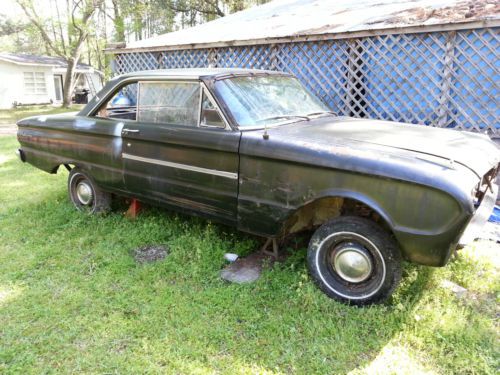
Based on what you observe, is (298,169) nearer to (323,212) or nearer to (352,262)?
(323,212)

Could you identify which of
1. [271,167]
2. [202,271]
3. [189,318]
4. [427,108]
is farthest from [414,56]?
[189,318]

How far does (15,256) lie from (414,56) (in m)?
5.87

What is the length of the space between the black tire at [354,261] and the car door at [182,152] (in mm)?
805

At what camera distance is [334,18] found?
7988 mm

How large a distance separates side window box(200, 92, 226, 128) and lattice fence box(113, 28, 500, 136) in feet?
12.7

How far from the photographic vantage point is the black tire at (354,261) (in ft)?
9.48

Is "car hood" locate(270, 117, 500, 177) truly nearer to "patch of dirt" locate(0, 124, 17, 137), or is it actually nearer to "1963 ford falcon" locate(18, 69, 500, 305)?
"1963 ford falcon" locate(18, 69, 500, 305)

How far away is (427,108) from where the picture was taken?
6.31 m

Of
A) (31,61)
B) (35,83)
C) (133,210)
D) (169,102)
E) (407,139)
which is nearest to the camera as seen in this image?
(407,139)

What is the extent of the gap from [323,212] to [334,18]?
19.2ft

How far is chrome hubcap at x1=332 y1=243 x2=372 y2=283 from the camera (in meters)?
2.98

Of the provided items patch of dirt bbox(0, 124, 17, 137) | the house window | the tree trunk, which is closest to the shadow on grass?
patch of dirt bbox(0, 124, 17, 137)

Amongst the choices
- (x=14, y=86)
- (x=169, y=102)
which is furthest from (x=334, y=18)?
(x=14, y=86)

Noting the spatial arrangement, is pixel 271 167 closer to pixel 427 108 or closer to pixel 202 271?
pixel 202 271
